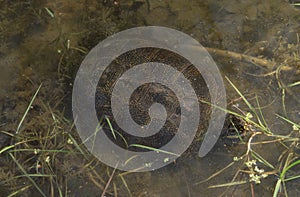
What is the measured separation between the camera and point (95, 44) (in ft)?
9.03

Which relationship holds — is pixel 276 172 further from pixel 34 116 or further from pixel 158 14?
pixel 34 116

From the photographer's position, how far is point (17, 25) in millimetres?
2764

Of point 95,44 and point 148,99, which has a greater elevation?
point 95,44

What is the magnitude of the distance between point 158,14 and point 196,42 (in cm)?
29

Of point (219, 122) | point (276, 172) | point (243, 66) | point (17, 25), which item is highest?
point (17, 25)

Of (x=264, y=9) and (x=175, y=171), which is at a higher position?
(x=264, y=9)

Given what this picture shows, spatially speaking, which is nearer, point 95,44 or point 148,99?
point 148,99

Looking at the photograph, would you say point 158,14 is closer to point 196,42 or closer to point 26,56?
point 196,42

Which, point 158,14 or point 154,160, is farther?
point 158,14

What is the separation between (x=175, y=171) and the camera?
259 cm

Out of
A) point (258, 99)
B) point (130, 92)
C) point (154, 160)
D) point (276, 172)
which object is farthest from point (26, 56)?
point (276, 172)

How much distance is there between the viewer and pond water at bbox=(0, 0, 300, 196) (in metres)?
2.58

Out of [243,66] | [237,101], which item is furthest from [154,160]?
[243,66]

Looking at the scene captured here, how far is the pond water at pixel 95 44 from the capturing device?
2.58m
